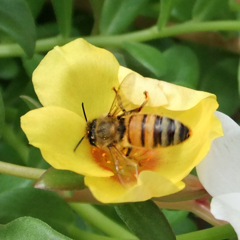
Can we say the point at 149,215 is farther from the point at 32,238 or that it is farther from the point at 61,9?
the point at 61,9

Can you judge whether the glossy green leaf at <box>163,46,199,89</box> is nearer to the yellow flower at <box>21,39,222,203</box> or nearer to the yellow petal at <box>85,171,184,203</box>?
the yellow flower at <box>21,39,222,203</box>

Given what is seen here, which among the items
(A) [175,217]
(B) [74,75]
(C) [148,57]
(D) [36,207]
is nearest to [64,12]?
(C) [148,57]

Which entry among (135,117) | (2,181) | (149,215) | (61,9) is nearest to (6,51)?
(61,9)

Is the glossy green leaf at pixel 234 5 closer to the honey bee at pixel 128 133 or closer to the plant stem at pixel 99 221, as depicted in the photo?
the honey bee at pixel 128 133

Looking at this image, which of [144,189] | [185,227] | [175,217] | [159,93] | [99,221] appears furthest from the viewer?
[185,227]

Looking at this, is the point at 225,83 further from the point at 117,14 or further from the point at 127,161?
the point at 127,161
